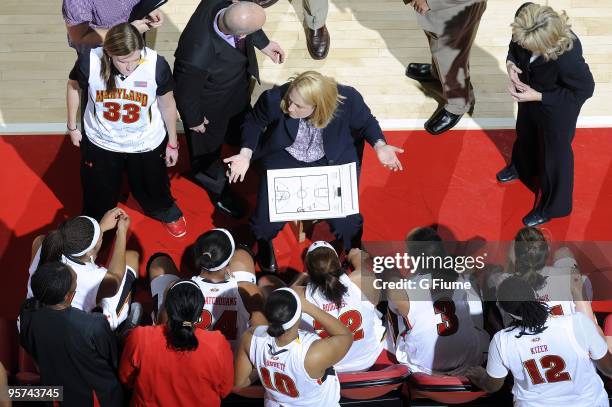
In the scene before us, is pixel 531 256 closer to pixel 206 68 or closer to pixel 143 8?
pixel 206 68

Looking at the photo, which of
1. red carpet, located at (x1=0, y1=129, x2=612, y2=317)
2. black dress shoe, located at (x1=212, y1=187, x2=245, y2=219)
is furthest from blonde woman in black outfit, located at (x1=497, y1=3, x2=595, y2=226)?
black dress shoe, located at (x1=212, y1=187, x2=245, y2=219)

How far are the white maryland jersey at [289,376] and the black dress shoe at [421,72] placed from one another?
3.01m

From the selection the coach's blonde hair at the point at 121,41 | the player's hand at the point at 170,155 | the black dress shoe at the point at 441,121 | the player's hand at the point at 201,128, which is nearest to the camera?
the coach's blonde hair at the point at 121,41

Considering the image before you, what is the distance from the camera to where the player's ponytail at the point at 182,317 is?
3619 millimetres

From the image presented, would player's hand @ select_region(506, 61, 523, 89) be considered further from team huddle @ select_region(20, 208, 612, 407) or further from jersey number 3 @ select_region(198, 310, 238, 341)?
jersey number 3 @ select_region(198, 310, 238, 341)

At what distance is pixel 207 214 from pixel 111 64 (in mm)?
1634

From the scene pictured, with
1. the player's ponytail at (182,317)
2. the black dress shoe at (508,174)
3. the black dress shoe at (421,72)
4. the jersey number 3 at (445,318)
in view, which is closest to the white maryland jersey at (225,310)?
the player's ponytail at (182,317)

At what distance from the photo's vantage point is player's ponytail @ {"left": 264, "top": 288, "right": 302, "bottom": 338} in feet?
11.7

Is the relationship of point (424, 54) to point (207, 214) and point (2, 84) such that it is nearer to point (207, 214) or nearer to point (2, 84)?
point (207, 214)

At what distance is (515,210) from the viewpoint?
5512 millimetres

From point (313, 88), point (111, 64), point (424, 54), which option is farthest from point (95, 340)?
point (424, 54)

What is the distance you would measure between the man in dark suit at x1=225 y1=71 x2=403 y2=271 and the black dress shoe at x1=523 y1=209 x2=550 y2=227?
1243mm

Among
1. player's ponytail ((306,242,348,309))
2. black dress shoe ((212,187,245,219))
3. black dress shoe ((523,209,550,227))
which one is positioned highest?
player's ponytail ((306,242,348,309))

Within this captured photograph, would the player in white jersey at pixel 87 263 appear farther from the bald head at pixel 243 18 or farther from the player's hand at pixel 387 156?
Result: the player's hand at pixel 387 156
